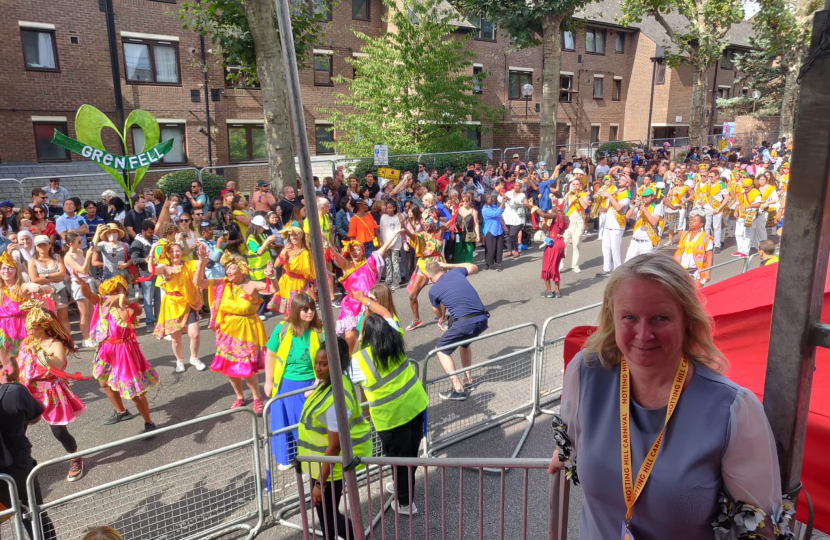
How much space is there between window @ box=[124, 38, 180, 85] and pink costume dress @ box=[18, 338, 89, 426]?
19.1 m

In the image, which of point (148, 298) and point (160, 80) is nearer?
point (148, 298)

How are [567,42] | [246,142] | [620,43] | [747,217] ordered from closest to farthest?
[747,217]
[246,142]
[567,42]
[620,43]

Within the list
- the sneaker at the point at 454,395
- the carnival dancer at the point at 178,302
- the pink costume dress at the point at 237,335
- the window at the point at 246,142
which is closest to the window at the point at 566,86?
the window at the point at 246,142

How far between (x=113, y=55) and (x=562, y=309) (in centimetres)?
1843

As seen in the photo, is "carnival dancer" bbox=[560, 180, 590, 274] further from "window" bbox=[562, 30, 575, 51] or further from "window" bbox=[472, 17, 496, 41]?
"window" bbox=[562, 30, 575, 51]

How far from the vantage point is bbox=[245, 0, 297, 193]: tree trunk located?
12.8 m

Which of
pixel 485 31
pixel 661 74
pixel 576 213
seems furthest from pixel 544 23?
pixel 661 74

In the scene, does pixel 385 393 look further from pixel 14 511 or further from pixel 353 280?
pixel 353 280

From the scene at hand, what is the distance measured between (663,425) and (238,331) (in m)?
5.44

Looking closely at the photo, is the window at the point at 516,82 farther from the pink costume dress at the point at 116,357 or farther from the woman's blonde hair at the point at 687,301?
the woman's blonde hair at the point at 687,301

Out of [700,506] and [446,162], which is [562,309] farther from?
[446,162]

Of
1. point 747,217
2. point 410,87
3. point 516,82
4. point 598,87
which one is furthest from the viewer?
point 598,87

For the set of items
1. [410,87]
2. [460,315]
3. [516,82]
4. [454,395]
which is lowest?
[454,395]

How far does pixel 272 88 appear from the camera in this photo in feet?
44.5
